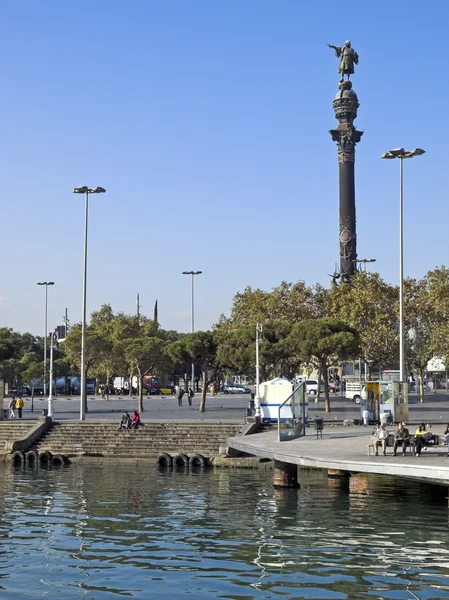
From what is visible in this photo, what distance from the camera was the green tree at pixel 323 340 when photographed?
59.0 metres

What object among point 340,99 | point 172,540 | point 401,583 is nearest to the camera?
point 401,583

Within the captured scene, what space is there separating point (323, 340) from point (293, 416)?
2410 centimetres

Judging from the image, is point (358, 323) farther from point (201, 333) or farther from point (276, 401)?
point (276, 401)

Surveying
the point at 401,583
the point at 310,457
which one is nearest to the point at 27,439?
the point at 310,457

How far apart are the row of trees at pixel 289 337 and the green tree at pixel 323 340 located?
0.07 meters

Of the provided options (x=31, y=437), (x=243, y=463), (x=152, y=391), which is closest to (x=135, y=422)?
(x=31, y=437)

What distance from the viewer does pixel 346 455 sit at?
89.1ft

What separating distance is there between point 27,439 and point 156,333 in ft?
181

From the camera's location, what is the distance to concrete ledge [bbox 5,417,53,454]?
42075 millimetres

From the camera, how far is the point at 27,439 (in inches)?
1692

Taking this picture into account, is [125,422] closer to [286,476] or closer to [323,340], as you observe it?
[286,476]

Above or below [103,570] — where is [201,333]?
above

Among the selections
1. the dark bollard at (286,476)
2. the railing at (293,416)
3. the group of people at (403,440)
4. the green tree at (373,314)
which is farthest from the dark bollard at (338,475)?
the green tree at (373,314)

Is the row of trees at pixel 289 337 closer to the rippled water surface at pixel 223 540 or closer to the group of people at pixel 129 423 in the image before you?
the group of people at pixel 129 423
